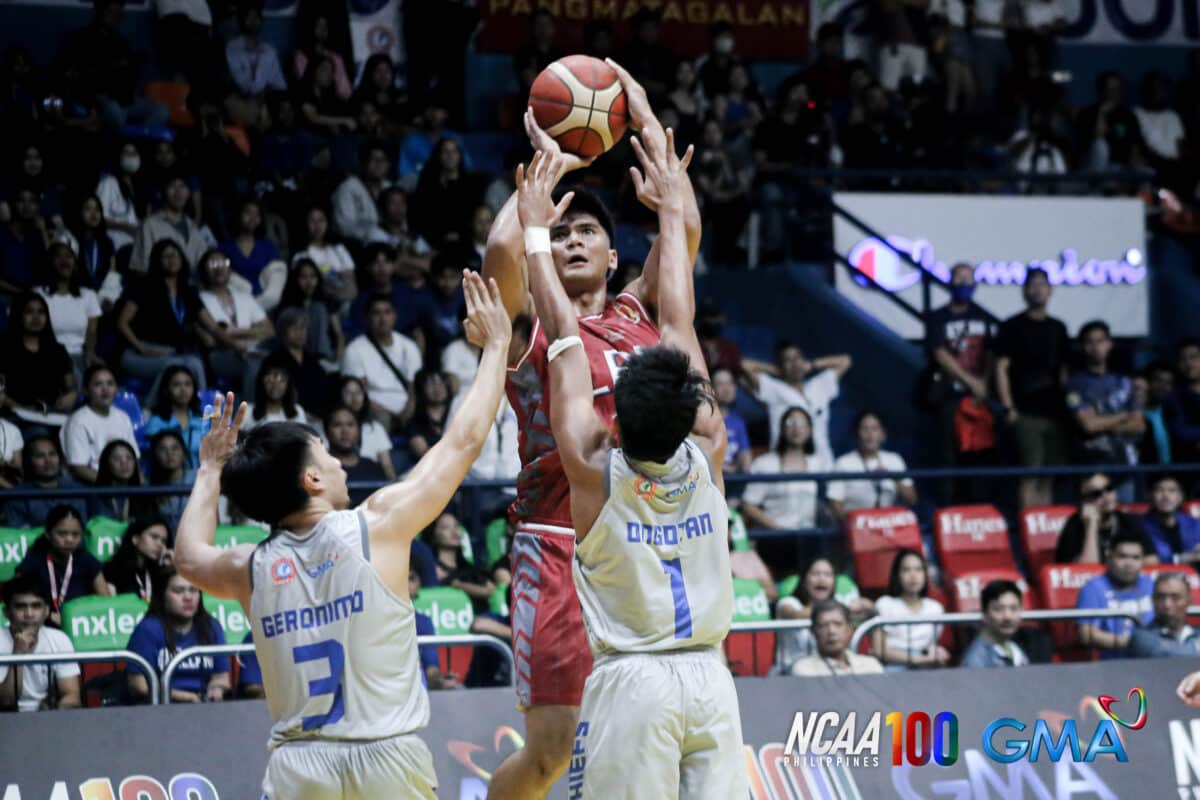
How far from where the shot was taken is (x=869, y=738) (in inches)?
297

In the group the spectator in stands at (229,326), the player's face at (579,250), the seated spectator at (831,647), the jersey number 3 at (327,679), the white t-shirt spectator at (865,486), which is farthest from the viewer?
the white t-shirt spectator at (865,486)

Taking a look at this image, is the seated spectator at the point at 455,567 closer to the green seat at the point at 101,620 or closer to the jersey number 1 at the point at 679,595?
the green seat at the point at 101,620

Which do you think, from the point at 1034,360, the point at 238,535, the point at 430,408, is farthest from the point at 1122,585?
the point at 238,535

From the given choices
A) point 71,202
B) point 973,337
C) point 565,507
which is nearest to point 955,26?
point 973,337

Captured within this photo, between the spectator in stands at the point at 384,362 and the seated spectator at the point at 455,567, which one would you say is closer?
the seated spectator at the point at 455,567

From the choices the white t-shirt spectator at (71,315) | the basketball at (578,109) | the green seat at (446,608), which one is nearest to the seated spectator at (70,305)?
the white t-shirt spectator at (71,315)

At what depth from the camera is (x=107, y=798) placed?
6746 mm

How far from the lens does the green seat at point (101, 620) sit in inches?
325

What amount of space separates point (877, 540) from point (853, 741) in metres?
2.72

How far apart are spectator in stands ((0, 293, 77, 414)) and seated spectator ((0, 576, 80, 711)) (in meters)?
1.98

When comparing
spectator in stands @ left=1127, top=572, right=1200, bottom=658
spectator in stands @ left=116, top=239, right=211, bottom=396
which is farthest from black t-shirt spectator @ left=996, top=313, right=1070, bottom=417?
spectator in stands @ left=116, top=239, right=211, bottom=396

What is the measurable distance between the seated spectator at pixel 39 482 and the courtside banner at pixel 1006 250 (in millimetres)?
6841

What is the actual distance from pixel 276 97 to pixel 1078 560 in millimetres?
6554

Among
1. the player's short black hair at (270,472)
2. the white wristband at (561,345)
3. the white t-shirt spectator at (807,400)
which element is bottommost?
the white t-shirt spectator at (807,400)
